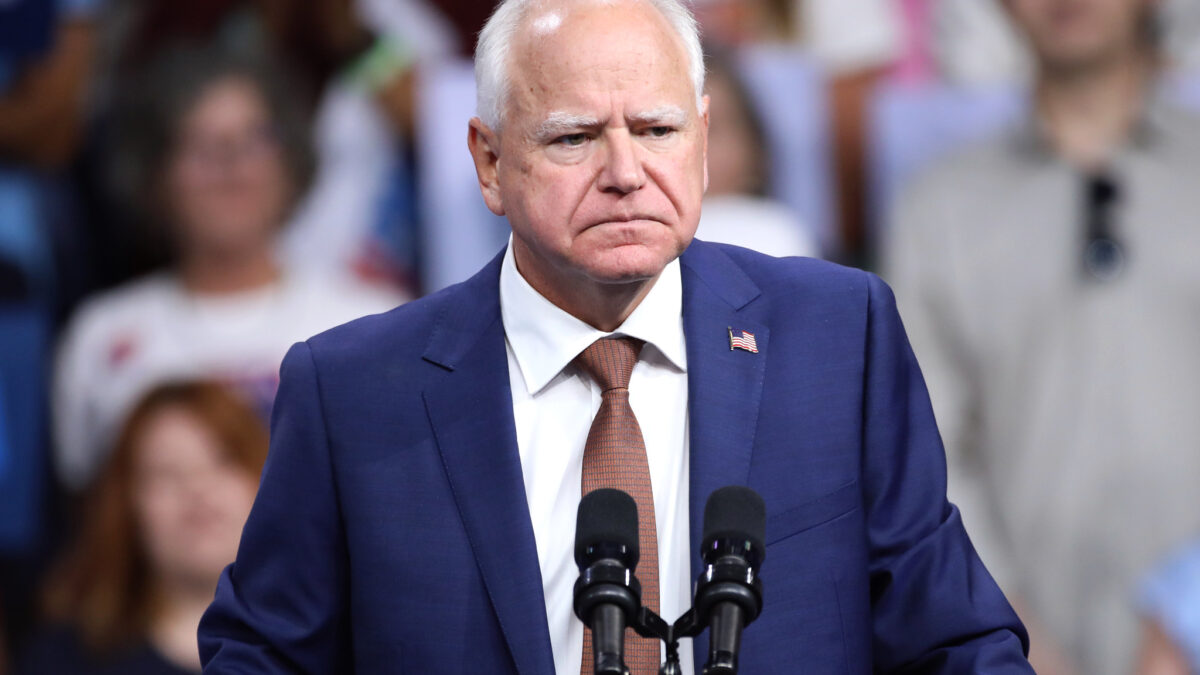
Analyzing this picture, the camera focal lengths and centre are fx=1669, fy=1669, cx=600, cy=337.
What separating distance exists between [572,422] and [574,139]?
341mm

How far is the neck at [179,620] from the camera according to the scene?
12.6ft

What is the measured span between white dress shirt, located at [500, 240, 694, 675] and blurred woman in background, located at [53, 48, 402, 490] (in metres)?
2.42

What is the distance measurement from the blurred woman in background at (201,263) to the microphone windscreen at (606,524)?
9.51ft

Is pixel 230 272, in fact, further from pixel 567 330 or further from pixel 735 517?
pixel 735 517

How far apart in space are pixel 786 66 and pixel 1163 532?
5.14 ft

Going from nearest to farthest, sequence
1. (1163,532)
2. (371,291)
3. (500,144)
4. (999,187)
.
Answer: (500,144) < (1163,532) < (999,187) < (371,291)

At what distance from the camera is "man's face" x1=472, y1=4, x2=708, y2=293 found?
1.81 metres

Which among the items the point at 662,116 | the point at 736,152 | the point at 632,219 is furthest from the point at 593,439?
the point at 736,152

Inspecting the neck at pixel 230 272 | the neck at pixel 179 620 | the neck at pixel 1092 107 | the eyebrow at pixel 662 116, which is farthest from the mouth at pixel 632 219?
the neck at pixel 230 272

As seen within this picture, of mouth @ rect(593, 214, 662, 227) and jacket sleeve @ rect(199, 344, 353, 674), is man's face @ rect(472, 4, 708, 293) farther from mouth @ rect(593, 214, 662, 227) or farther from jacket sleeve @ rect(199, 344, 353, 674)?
jacket sleeve @ rect(199, 344, 353, 674)

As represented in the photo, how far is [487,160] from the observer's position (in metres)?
2.03

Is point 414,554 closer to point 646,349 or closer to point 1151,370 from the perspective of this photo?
point 646,349

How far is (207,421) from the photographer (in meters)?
4.10

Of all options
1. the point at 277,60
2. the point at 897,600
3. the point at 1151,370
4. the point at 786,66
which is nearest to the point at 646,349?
the point at 897,600
